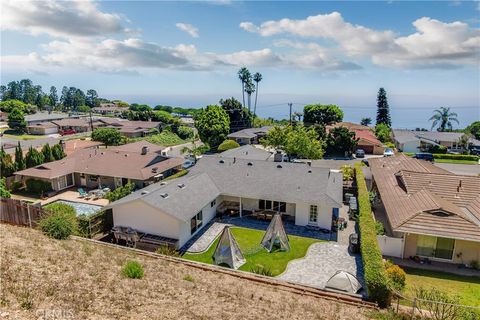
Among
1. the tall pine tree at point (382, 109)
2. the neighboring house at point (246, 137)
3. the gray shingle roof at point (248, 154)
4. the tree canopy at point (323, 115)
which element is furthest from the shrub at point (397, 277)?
the tall pine tree at point (382, 109)

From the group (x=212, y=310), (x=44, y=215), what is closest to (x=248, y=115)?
(x=44, y=215)

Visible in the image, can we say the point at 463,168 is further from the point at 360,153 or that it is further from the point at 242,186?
the point at 242,186

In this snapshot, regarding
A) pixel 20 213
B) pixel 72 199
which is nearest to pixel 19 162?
pixel 72 199

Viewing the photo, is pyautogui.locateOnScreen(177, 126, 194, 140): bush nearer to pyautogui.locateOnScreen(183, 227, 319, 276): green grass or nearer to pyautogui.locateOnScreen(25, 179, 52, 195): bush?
pyautogui.locateOnScreen(25, 179, 52, 195): bush

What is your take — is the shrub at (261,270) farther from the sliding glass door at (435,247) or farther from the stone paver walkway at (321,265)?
the sliding glass door at (435,247)

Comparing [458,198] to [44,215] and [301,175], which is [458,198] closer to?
[301,175]
